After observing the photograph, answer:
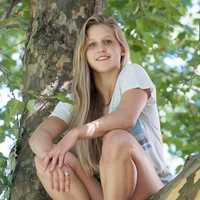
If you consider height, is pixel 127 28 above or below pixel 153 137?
above

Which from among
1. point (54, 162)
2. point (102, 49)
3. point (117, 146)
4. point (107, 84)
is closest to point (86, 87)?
point (107, 84)

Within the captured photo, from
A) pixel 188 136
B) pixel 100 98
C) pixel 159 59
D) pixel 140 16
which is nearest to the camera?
pixel 100 98

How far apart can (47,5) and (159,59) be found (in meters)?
3.08

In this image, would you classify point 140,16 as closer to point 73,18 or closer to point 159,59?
point 73,18

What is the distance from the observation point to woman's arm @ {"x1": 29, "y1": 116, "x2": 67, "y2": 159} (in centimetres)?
360

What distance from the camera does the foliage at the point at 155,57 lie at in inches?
152

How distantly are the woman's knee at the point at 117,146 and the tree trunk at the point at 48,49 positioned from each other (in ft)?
2.86

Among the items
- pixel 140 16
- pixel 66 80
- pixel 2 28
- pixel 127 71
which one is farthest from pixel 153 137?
pixel 140 16

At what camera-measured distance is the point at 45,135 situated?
371cm

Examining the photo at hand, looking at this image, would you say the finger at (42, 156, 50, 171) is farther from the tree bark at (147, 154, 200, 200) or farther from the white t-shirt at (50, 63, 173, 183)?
the tree bark at (147, 154, 200, 200)

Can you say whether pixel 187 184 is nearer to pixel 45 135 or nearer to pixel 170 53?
pixel 45 135

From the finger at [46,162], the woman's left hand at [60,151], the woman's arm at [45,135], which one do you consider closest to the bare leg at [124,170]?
the woman's left hand at [60,151]

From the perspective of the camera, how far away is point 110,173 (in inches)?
123

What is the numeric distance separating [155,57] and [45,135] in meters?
3.52
